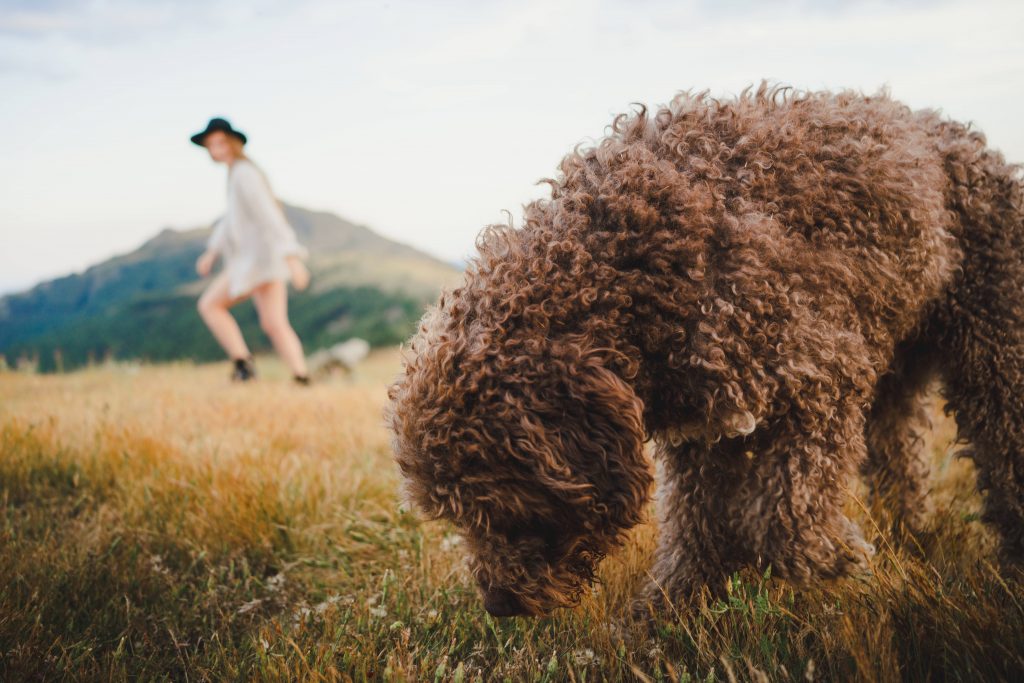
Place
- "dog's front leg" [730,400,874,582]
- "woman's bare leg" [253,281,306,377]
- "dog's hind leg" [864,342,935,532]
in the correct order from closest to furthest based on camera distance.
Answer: "dog's front leg" [730,400,874,582]
"dog's hind leg" [864,342,935,532]
"woman's bare leg" [253,281,306,377]

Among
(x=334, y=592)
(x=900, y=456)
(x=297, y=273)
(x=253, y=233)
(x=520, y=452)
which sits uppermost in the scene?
(x=253, y=233)

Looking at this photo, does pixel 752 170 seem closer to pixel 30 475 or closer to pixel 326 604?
pixel 326 604

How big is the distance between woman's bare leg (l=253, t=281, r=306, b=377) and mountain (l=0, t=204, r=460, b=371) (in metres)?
5.15

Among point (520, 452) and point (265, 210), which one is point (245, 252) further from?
point (520, 452)

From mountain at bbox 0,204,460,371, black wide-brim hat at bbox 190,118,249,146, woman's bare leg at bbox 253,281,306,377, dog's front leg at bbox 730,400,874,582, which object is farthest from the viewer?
mountain at bbox 0,204,460,371

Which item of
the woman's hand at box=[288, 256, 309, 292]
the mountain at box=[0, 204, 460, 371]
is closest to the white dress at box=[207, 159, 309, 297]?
the woman's hand at box=[288, 256, 309, 292]

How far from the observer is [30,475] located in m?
4.18

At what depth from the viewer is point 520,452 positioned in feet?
6.49

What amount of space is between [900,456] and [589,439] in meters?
2.31

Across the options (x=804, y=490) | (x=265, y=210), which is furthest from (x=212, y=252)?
(x=804, y=490)

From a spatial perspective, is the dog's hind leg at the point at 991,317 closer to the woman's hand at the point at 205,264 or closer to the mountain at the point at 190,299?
the woman's hand at the point at 205,264

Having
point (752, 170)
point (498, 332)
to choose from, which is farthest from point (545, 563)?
point (752, 170)

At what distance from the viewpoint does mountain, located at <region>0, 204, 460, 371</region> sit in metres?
14.3

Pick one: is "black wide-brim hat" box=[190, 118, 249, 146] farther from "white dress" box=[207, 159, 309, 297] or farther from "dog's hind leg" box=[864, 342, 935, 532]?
"dog's hind leg" box=[864, 342, 935, 532]
